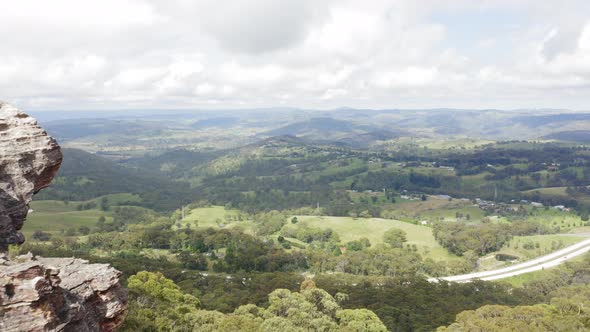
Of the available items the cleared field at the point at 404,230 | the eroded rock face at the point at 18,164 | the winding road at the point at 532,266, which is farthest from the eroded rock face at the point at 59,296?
the cleared field at the point at 404,230

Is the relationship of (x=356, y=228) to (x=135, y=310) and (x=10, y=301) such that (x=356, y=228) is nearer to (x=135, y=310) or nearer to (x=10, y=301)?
(x=135, y=310)

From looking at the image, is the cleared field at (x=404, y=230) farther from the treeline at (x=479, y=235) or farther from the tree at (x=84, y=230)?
the tree at (x=84, y=230)

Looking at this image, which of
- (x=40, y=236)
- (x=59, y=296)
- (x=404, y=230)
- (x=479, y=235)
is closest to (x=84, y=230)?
(x=40, y=236)

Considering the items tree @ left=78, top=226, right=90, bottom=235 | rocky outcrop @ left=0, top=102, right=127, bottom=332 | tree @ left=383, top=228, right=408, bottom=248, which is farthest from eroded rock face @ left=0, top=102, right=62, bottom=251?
tree @ left=78, top=226, right=90, bottom=235

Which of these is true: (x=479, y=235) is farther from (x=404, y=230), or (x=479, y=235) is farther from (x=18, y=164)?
(x=18, y=164)

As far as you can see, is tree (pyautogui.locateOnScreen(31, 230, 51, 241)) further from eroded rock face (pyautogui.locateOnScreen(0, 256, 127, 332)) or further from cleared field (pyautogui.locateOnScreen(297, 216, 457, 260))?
eroded rock face (pyautogui.locateOnScreen(0, 256, 127, 332))

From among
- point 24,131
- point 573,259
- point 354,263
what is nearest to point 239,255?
point 354,263
